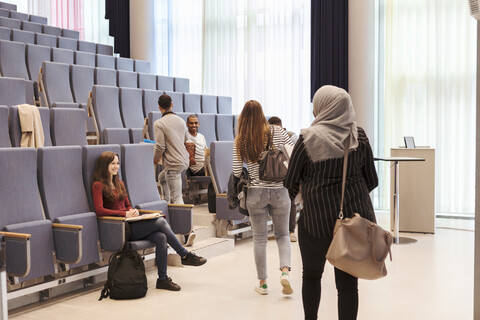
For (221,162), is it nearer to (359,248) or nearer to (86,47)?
(359,248)

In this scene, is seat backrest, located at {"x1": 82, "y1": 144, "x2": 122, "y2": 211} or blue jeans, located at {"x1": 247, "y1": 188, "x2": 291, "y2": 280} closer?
blue jeans, located at {"x1": 247, "y1": 188, "x2": 291, "y2": 280}

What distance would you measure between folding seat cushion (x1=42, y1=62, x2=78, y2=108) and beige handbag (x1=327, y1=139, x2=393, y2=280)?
12.2 ft

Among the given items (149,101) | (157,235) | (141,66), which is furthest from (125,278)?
(141,66)

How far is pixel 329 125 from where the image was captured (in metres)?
2.35

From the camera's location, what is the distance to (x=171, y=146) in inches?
183

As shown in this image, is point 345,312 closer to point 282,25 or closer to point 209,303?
point 209,303

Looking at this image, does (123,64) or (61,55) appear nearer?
(61,55)

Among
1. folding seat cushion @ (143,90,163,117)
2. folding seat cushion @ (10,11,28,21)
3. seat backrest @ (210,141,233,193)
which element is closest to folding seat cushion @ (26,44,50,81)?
folding seat cushion @ (143,90,163,117)

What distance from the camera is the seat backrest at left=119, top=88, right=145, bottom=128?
223 inches

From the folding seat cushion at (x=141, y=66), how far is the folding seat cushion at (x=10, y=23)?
147 cm

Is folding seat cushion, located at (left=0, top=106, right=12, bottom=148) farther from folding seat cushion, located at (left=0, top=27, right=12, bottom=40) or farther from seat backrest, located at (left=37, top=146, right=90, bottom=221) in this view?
folding seat cushion, located at (left=0, top=27, right=12, bottom=40)

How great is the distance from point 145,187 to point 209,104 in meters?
3.01

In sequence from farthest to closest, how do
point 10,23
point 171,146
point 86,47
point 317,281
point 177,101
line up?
1. point 86,47
2. point 10,23
3. point 177,101
4. point 171,146
5. point 317,281

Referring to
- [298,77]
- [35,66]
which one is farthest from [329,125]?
[298,77]
